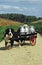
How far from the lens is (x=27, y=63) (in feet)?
36.8

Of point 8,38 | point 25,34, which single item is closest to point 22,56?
point 8,38

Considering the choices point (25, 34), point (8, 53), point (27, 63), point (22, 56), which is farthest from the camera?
point (25, 34)

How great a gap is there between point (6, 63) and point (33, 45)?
18.9 ft

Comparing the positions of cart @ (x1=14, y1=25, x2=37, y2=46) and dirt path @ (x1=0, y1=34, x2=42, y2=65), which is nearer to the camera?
dirt path @ (x1=0, y1=34, x2=42, y2=65)

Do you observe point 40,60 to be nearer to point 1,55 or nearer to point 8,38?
point 1,55

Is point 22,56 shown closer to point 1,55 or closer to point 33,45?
point 1,55

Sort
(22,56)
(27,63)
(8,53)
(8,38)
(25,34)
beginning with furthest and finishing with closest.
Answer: (25,34), (8,38), (8,53), (22,56), (27,63)

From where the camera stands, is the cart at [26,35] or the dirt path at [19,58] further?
the cart at [26,35]

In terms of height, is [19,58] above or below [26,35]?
below

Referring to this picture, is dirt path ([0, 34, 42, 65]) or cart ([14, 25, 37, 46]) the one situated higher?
cart ([14, 25, 37, 46])

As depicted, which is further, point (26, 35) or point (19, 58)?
point (26, 35)

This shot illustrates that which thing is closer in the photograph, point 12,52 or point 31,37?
point 12,52

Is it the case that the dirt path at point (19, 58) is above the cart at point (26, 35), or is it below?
below

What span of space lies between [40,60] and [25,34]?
15.6ft
